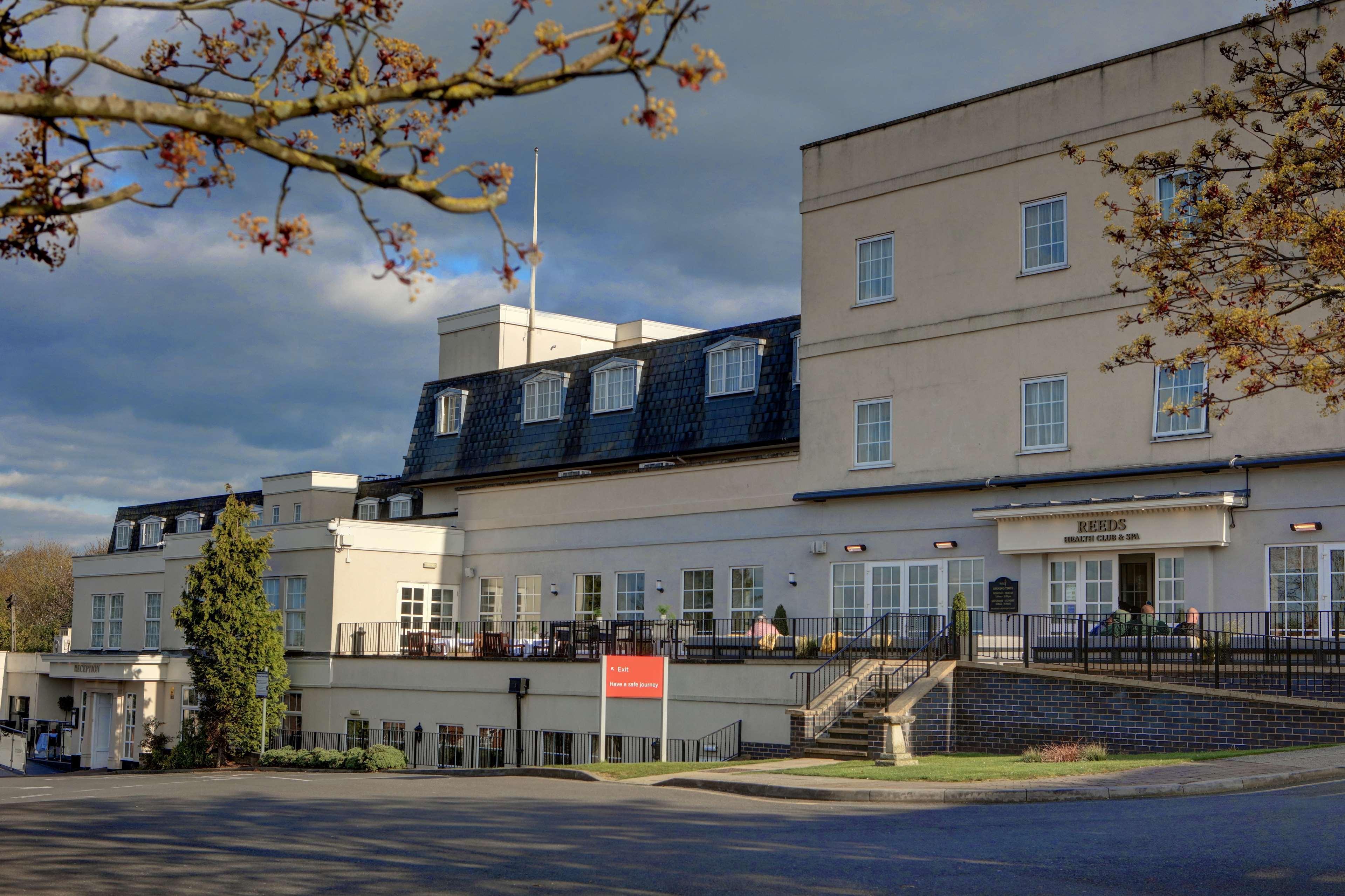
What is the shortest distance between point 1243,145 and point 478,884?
70.3 ft

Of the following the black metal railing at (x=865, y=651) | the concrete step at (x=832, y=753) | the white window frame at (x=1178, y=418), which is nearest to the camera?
the concrete step at (x=832, y=753)

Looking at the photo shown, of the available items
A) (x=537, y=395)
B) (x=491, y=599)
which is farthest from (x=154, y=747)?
(x=537, y=395)

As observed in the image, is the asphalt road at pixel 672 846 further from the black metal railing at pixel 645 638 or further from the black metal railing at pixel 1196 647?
the black metal railing at pixel 645 638

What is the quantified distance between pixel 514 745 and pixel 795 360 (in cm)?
1191

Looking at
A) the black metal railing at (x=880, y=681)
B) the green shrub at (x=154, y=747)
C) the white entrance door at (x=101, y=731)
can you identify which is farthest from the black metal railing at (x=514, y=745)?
the white entrance door at (x=101, y=731)

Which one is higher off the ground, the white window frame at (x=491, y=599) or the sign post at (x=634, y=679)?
the white window frame at (x=491, y=599)

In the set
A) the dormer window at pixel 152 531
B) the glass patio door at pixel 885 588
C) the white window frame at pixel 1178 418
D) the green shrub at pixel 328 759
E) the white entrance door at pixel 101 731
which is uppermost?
the white window frame at pixel 1178 418

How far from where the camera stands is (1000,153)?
30.0 metres

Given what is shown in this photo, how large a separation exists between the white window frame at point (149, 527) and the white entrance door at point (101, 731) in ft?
55.0

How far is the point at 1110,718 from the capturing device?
22266mm

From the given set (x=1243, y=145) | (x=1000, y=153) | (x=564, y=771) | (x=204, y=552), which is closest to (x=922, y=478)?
(x=1000, y=153)

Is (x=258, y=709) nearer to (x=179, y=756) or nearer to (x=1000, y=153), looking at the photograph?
(x=179, y=756)

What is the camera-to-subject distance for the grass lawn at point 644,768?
21906 millimetres

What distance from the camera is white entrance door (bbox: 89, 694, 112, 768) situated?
45.6 metres
